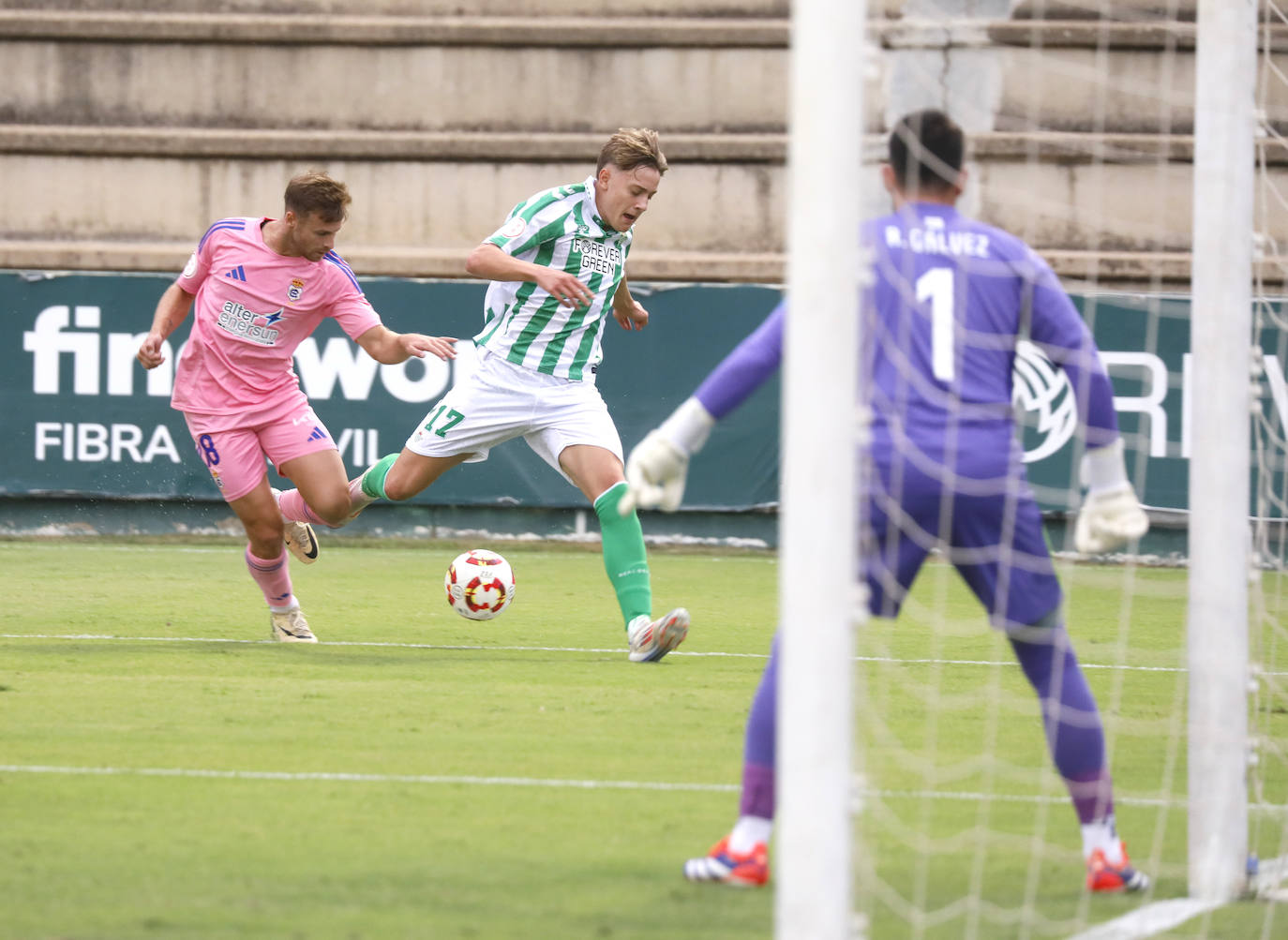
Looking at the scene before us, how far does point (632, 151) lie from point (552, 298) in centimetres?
79

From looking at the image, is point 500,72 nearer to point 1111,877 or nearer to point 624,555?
point 624,555

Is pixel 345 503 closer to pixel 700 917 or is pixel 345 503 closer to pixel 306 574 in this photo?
pixel 306 574

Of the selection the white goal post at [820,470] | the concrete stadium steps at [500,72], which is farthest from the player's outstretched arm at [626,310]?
the concrete stadium steps at [500,72]

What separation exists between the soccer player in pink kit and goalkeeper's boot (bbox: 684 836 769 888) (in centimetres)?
425

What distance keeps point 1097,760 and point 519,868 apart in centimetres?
144

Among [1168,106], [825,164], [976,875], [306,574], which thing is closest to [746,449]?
[306,574]

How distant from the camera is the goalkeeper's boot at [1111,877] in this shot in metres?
4.23

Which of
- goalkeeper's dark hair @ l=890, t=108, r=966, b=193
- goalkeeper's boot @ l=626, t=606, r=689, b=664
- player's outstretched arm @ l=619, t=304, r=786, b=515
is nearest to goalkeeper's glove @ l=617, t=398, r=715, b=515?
player's outstretched arm @ l=619, t=304, r=786, b=515

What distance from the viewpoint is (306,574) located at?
1177 cm

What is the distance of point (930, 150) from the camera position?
4.21 metres

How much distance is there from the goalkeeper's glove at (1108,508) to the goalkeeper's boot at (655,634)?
11.6 feet

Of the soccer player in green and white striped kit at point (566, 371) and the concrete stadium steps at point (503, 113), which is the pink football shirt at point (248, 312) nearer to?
the soccer player in green and white striped kit at point (566, 371)

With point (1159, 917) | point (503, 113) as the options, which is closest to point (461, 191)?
point (503, 113)

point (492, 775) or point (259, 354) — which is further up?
point (259, 354)
